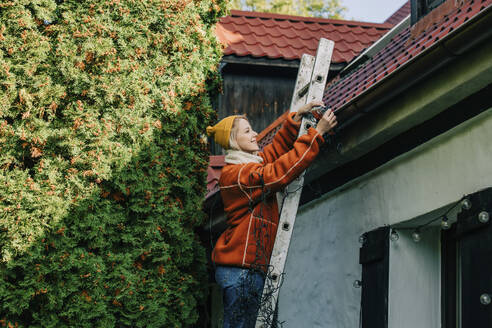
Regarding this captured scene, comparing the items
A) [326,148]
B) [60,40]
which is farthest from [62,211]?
[326,148]

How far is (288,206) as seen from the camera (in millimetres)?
4297

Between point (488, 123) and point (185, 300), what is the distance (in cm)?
267

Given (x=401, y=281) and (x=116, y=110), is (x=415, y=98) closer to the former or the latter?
(x=401, y=281)

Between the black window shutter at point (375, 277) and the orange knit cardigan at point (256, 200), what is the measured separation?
686mm

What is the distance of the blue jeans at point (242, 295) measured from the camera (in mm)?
4203

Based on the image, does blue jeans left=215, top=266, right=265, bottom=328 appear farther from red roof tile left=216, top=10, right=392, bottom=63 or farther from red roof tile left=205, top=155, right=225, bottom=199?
red roof tile left=216, top=10, right=392, bottom=63

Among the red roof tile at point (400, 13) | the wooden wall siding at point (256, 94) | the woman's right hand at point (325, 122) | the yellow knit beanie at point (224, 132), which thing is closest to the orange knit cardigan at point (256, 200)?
the woman's right hand at point (325, 122)

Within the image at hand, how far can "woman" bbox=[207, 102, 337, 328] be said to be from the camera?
13.4ft

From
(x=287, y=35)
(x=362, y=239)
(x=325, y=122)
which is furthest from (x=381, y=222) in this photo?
(x=287, y=35)

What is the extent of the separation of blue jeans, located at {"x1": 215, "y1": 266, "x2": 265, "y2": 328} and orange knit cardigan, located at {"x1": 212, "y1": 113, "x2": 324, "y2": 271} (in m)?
0.07

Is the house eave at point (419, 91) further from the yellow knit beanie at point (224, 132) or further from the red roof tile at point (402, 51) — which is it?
the yellow knit beanie at point (224, 132)

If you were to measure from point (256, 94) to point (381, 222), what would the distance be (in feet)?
17.3

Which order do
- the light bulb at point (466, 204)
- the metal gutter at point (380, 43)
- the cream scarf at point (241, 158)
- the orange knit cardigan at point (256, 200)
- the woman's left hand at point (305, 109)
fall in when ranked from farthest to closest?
the metal gutter at point (380, 43) → the cream scarf at point (241, 158) → the woman's left hand at point (305, 109) → the orange knit cardigan at point (256, 200) → the light bulb at point (466, 204)

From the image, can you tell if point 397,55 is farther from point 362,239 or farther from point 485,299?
point 485,299
